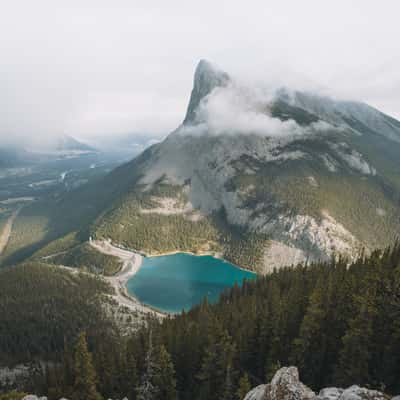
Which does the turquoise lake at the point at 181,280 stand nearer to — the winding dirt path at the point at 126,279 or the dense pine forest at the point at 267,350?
the winding dirt path at the point at 126,279

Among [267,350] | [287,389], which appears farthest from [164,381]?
[287,389]

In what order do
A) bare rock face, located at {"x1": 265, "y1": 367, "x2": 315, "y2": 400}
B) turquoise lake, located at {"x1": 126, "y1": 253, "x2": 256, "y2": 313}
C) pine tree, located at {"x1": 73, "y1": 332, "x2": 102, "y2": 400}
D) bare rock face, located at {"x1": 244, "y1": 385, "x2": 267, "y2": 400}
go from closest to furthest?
1. bare rock face, located at {"x1": 265, "y1": 367, "x2": 315, "y2": 400}
2. bare rock face, located at {"x1": 244, "y1": 385, "x2": 267, "y2": 400}
3. pine tree, located at {"x1": 73, "y1": 332, "x2": 102, "y2": 400}
4. turquoise lake, located at {"x1": 126, "y1": 253, "x2": 256, "y2": 313}

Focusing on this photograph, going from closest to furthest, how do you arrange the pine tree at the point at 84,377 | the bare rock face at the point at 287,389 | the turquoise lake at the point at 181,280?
the bare rock face at the point at 287,389, the pine tree at the point at 84,377, the turquoise lake at the point at 181,280

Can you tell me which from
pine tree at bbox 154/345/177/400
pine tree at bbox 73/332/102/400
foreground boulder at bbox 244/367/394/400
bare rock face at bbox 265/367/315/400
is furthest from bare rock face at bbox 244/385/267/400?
pine tree at bbox 73/332/102/400

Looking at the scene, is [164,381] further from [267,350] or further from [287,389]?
[287,389]

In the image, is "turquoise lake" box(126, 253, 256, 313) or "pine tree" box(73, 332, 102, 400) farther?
"turquoise lake" box(126, 253, 256, 313)

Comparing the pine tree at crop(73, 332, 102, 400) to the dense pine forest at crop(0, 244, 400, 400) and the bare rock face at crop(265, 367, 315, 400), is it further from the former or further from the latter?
the bare rock face at crop(265, 367, 315, 400)

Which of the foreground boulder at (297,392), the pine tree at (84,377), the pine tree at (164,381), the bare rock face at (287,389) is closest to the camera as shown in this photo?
the foreground boulder at (297,392)

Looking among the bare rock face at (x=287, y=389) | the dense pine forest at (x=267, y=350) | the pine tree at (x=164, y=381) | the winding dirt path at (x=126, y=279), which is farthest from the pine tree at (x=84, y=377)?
the winding dirt path at (x=126, y=279)
